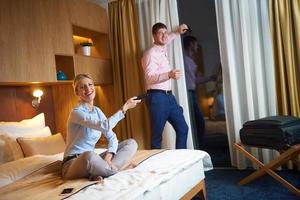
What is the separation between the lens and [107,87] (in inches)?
155

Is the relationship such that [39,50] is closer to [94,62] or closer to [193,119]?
[94,62]

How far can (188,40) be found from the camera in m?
3.62

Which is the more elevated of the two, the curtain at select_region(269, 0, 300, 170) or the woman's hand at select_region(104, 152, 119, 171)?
the curtain at select_region(269, 0, 300, 170)

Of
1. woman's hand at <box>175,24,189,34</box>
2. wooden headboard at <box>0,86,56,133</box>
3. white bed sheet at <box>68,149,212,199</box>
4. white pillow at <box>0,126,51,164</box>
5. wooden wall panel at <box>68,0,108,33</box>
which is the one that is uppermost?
wooden wall panel at <box>68,0,108,33</box>

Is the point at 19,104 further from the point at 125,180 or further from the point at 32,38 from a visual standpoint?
the point at 125,180

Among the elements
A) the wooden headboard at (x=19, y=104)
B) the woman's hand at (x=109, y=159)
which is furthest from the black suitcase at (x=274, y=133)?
the wooden headboard at (x=19, y=104)

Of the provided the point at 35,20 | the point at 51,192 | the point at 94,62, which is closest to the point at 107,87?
the point at 94,62

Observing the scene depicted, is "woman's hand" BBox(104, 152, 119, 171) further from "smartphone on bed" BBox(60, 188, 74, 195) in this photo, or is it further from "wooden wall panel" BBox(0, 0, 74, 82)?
"wooden wall panel" BBox(0, 0, 74, 82)

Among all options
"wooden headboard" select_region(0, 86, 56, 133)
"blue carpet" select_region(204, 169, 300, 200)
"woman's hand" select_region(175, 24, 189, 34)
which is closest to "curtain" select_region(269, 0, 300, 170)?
"blue carpet" select_region(204, 169, 300, 200)

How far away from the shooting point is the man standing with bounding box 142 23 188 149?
10.2 feet

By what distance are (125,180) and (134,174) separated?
108 mm

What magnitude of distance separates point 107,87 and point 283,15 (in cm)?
215

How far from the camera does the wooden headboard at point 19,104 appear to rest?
9.64 feet

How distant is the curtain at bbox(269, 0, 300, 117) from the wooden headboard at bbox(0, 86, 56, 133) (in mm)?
2455
